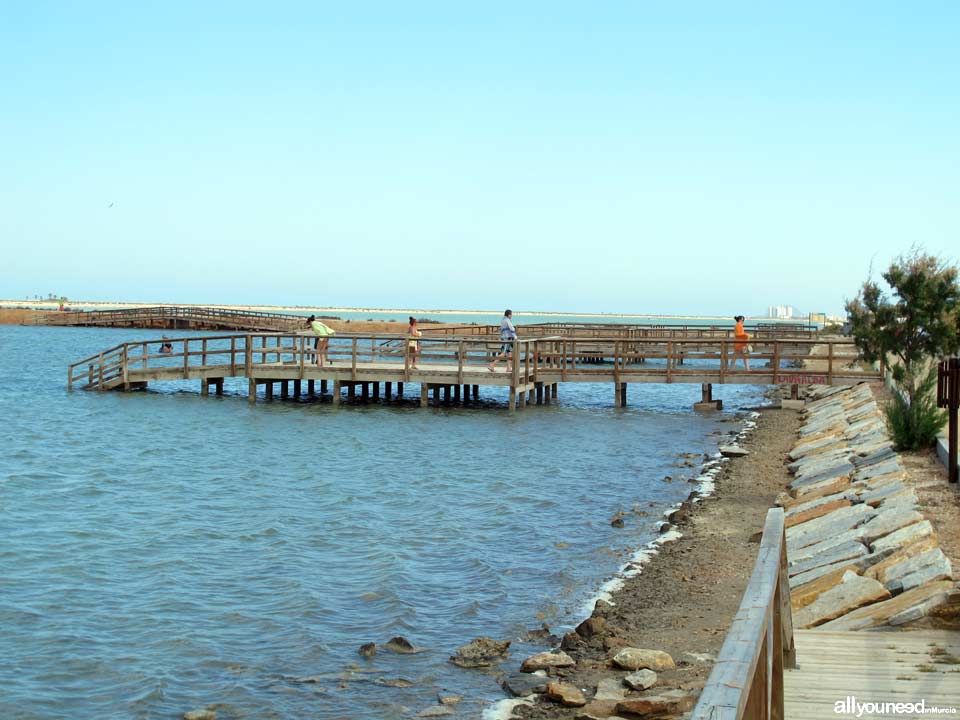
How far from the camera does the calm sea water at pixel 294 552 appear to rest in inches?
326

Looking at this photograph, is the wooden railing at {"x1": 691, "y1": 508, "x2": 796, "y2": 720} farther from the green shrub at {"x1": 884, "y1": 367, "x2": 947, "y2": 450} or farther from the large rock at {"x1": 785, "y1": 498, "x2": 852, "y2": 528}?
the green shrub at {"x1": 884, "y1": 367, "x2": 947, "y2": 450}

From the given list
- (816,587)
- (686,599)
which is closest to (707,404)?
(686,599)

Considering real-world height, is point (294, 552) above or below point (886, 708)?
below

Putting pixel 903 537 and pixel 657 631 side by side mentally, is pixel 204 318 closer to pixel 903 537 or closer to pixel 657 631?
pixel 657 631

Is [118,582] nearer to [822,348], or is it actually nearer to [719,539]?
[719,539]

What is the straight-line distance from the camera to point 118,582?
11.2 m

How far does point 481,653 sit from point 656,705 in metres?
2.02

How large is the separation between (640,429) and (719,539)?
13883mm

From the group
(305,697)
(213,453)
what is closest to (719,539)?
(305,697)

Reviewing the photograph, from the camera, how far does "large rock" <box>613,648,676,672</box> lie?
320 inches

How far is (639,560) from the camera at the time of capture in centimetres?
1212

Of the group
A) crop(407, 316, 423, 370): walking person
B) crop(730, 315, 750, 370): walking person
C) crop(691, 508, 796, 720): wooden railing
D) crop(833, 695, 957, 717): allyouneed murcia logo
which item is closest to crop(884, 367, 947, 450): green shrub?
crop(691, 508, 796, 720): wooden railing

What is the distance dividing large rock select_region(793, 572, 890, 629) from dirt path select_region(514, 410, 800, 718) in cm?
89

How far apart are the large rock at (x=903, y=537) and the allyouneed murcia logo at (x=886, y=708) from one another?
3.50 metres
